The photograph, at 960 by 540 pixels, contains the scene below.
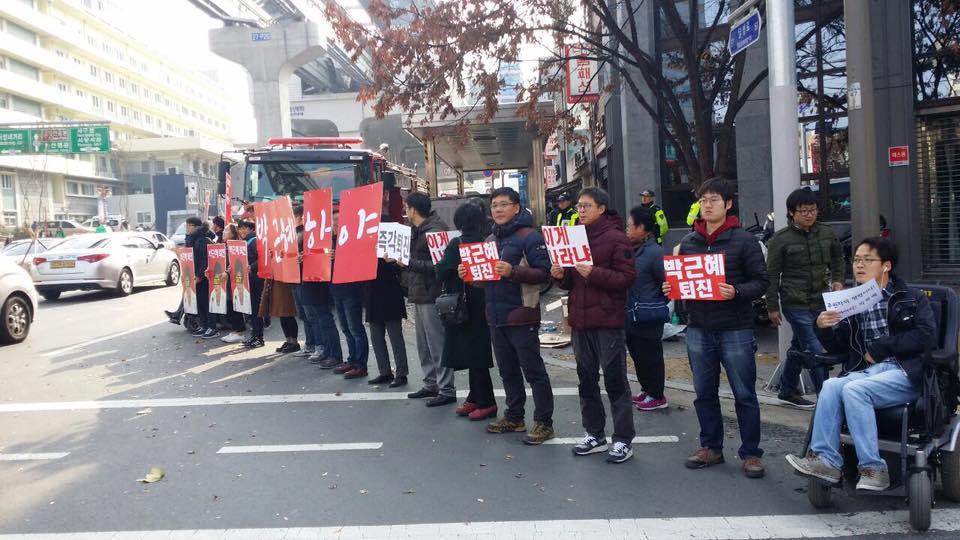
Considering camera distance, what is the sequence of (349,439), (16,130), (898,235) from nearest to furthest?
(349,439), (898,235), (16,130)

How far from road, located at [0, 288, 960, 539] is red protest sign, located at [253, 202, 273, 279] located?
1948mm

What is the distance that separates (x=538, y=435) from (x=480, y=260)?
4.74ft

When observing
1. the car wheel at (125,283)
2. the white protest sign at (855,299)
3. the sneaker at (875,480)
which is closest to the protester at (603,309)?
the white protest sign at (855,299)

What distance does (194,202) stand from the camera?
54250 mm

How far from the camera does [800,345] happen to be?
673 centimetres

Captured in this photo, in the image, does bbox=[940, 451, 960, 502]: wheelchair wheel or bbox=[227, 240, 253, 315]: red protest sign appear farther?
bbox=[227, 240, 253, 315]: red protest sign

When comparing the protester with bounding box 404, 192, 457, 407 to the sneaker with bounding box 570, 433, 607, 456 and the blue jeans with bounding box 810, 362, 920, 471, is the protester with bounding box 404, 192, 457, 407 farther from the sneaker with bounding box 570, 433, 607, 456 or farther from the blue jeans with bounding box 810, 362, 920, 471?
the blue jeans with bounding box 810, 362, 920, 471

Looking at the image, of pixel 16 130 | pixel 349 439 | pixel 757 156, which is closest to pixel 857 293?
pixel 349 439

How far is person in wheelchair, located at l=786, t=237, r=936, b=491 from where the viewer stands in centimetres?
418

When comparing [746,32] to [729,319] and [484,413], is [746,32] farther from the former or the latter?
[484,413]

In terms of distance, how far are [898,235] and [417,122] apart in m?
9.46

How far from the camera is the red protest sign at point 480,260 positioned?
19.0 ft

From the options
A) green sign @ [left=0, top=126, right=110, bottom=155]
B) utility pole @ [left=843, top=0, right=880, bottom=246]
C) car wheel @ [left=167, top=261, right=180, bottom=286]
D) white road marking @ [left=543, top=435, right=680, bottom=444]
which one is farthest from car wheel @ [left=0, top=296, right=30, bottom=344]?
green sign @ [left=0, top=126, right=110, bottom=155]

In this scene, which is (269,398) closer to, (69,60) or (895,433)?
(895,433)
